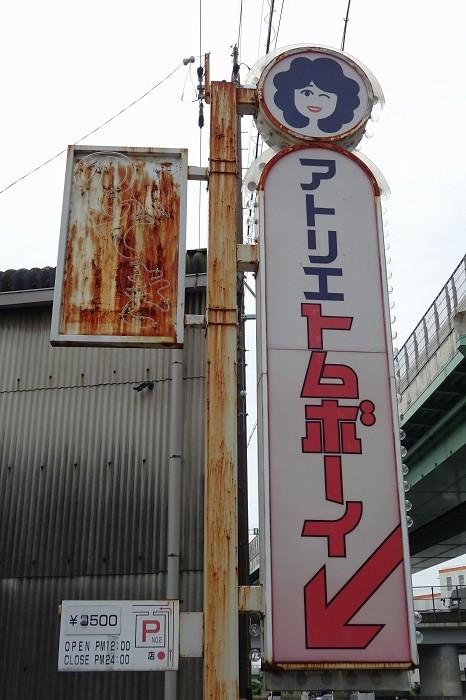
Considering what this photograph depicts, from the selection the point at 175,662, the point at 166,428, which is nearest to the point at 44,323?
the point at 166,428

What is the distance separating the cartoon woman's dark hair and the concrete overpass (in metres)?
9.16

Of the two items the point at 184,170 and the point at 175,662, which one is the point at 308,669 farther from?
the point at 184,170

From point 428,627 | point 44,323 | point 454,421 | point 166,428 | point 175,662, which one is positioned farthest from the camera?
point 428,627

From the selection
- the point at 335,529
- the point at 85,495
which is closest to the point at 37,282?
the point at 85,495

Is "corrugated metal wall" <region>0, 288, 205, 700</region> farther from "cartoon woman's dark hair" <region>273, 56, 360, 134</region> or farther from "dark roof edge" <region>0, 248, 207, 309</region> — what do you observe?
"cartoon woman's dark hair" <region>273, 56, 360, 134</region>

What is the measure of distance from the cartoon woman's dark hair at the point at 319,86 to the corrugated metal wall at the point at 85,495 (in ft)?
11.5

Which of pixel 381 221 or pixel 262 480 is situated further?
pixel 381 221

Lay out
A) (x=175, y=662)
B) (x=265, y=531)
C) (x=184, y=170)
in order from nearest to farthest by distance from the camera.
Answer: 1. (x=175, y=662)
2. (x=265, y=531)
3. (x=184, y=170)

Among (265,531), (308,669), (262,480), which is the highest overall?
(262,480)

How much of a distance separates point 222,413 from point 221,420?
73mm

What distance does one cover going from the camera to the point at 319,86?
9164 mm

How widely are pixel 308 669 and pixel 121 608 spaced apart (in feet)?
5.74

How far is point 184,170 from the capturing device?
332 inches

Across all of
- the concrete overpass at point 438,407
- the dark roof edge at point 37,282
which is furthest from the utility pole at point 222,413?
the concrete overpass at point 438,407
